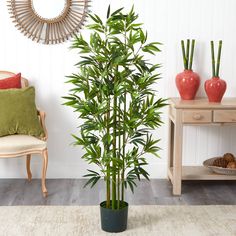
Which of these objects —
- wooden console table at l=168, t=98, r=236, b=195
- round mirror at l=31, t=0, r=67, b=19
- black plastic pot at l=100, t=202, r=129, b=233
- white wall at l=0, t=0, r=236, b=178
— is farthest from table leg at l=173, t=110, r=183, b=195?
round mirror at l=31, t=0, r=67, b=19

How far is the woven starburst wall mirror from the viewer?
4.32 metres

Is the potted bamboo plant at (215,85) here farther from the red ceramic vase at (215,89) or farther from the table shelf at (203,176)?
the table shelf at (203,176)

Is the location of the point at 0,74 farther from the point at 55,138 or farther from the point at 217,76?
the point at 217,76

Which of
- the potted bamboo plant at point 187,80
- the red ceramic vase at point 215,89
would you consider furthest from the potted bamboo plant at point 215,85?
the potted bamboo plant at point 187,80

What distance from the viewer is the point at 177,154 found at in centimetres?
400

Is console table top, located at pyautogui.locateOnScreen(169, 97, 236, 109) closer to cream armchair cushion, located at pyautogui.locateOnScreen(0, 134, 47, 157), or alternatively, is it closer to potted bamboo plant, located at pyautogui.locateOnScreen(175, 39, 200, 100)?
potted bamboo plant, located at pyautogui.locateOnScreen(175, 39, 200, 100)

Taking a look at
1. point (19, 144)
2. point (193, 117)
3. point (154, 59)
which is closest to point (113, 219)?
point (19, 144)

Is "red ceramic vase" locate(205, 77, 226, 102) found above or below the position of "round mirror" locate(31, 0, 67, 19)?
below

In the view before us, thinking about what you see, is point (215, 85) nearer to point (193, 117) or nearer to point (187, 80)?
point (187, 80)

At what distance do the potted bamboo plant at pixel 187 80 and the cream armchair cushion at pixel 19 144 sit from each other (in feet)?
3.92

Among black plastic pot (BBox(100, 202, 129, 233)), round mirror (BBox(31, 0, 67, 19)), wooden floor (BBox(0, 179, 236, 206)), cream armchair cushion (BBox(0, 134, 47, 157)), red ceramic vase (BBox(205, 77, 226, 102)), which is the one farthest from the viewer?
round mirror (BBox(31, 0, 67, 19))

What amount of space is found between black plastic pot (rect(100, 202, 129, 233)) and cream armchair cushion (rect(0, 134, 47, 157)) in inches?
33.8

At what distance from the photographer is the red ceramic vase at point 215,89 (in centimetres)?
408

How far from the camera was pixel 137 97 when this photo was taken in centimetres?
306
